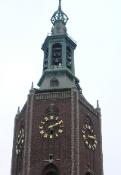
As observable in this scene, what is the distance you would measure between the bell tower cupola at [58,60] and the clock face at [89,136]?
5.20m

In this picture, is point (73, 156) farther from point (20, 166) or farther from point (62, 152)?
point (20, 166)

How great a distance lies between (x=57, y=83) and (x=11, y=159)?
34.4 feet

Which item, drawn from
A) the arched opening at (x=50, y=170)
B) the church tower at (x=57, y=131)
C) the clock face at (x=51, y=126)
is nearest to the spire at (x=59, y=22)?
the church tower at (x=57, y=131)

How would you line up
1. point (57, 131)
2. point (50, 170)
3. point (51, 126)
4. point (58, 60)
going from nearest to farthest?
1. point (50, 170)
2. point (57, 131)
3. point (51, 126)
4. point (58, 60)

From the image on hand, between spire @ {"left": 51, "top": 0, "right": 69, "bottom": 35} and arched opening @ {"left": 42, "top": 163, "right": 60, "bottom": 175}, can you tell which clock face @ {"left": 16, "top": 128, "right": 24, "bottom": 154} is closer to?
arched opening @ {"left": 42, "top": 163, "right": 60, "bottom": 175}

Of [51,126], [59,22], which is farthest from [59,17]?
[51,126]

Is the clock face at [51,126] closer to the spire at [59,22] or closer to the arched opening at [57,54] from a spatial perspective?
the arched opening at [57,54]

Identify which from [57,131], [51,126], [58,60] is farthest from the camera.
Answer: [58,60]

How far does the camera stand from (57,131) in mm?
74000

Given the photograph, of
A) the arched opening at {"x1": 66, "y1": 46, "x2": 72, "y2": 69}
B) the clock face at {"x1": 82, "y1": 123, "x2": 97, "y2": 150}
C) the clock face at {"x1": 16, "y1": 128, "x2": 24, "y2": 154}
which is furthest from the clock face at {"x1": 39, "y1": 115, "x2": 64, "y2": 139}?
the arched opening at {"x1": 66, "y1": 46, "x2": 72, "y2": 69}

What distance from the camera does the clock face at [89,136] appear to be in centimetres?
7475

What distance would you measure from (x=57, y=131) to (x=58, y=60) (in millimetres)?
12343

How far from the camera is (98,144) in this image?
77062 millimetres

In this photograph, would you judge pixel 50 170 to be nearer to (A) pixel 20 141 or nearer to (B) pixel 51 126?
(B) pixel 51 126
